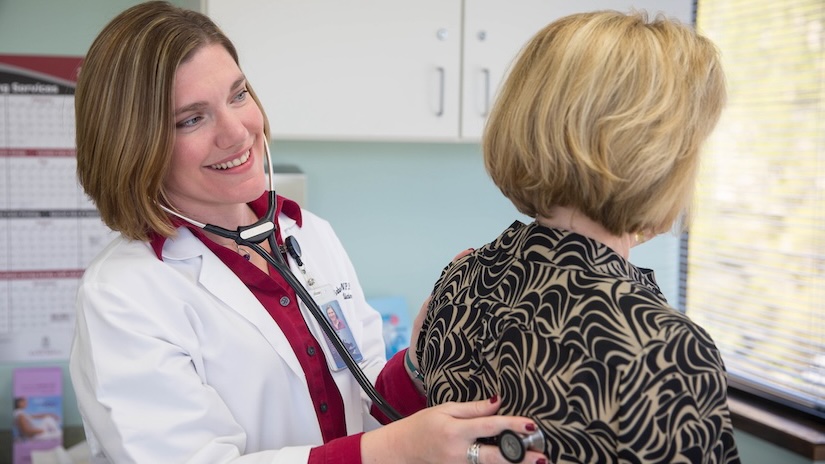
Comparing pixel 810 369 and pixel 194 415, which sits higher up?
pixel 194 415

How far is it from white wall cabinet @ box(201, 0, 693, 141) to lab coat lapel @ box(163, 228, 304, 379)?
28.8 inches

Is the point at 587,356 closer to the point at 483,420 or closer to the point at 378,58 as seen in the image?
the point at 483,420

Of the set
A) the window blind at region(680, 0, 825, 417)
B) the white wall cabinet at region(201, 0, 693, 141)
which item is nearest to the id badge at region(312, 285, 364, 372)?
the white wall cabinet at region(201, 0, 693, 141)

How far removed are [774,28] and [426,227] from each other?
107 cm

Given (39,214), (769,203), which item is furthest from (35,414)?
(769,203)

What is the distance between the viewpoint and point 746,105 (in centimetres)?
206

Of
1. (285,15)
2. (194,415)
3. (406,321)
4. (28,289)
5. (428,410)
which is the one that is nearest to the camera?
(428,410)

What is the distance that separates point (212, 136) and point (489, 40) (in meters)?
1.03

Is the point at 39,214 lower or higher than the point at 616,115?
lower

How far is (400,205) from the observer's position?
2.39 m

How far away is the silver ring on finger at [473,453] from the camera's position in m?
0.90

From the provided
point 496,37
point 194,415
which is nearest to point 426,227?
point 496,37

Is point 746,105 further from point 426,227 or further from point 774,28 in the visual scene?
point 426,227

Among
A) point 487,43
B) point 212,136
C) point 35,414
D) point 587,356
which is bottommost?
point 35,414
